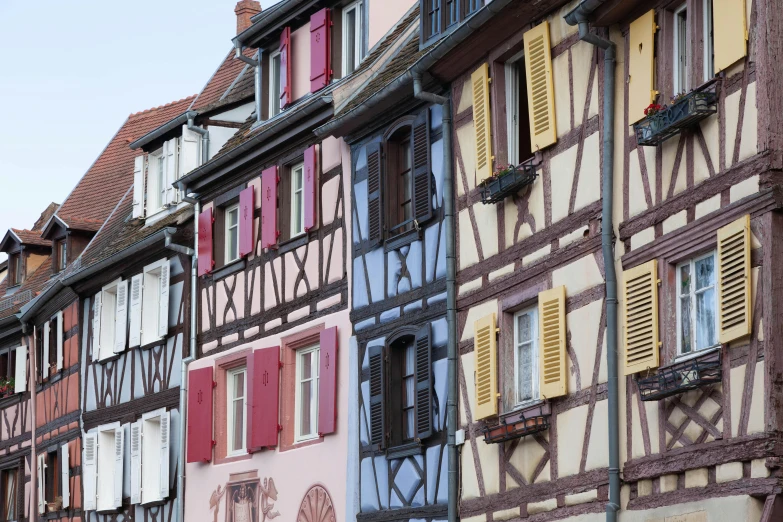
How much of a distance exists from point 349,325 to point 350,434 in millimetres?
1411

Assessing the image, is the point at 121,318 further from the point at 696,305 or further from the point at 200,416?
the point at 696,305

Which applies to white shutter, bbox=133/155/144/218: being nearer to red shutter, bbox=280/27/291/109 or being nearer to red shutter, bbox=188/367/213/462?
red shutter, bbox=188/367/213/462

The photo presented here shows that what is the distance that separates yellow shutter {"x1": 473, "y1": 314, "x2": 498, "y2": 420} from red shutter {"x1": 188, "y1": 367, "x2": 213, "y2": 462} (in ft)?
25.1

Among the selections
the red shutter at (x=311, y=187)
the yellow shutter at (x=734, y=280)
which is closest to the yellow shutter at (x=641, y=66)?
the yellow shutter at (x=734, y=280)

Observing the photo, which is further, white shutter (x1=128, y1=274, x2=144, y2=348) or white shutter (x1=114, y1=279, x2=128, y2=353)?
white shutter (x1=114, y1=279, x2=128, y2=353)

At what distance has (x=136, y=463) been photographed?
26.6m

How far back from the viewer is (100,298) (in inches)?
1137

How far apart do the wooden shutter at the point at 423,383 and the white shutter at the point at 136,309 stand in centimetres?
932

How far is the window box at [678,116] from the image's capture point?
43.9ft

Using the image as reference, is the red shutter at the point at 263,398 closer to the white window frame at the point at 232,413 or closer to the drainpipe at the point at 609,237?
the white window frame at the point at 232,413

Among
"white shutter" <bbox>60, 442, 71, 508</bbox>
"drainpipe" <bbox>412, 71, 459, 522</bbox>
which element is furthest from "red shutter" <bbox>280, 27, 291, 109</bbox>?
"white shutter" <bbox>60, 442, 71, 508</bbox>

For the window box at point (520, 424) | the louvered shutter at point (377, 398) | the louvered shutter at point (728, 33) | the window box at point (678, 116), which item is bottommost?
the window box at point (520, 424)

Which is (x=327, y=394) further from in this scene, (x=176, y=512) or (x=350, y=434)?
(x=176, y=512)

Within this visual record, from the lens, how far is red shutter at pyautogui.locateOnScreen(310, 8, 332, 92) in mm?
22766
